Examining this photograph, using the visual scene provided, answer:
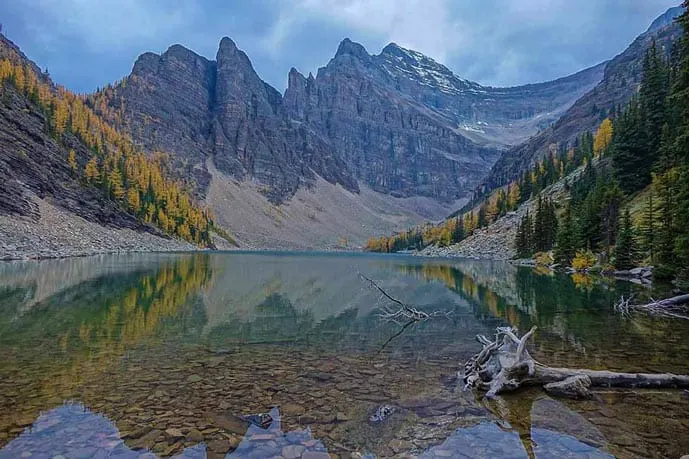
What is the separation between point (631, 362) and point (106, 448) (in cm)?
1542

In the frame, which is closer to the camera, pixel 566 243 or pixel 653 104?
pixel 653 104

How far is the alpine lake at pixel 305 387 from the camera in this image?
336 inches

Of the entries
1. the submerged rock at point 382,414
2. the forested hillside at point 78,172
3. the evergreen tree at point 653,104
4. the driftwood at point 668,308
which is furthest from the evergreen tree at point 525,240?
the forested hillside at point 78,172

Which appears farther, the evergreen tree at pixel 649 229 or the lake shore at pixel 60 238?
the lake shore at pixel 60 238

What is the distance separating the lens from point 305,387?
1221cm

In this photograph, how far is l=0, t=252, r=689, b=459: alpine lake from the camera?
854 cm

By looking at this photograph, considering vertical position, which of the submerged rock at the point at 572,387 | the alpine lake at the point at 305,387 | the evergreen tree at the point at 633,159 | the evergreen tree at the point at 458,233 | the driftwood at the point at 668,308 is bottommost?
the alpine lake at the point at 305,387

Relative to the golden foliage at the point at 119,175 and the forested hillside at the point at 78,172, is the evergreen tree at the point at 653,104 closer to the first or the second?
the forested hillside at the point at 78,172

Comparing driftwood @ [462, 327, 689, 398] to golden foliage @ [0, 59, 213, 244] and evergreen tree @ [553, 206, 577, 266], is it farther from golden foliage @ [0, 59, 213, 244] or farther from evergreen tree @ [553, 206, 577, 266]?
golden foliage @ [0, 59, 213, 244]

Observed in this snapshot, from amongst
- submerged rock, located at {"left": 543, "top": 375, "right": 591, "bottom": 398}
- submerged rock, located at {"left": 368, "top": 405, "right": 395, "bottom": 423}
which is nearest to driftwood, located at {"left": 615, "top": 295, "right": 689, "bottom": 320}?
submerged rock, located at {"left": 543, "top": 375, "right": 591, "bottom": 398}

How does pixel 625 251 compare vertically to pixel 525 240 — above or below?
below

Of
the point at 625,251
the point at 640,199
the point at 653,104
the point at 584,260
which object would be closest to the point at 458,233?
the point at 653,104

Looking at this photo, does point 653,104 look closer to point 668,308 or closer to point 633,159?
point 633,159

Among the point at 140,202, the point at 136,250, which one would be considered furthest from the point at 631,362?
the point at 140,202
